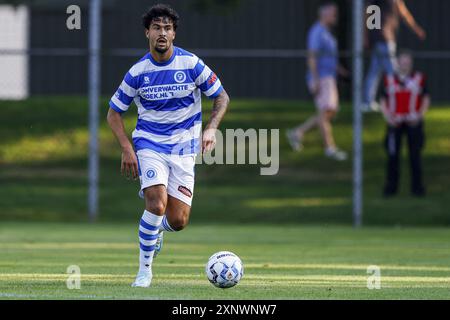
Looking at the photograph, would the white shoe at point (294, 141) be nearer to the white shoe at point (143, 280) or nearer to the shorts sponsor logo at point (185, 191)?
the shorts sponsor logo at point (185, 191)

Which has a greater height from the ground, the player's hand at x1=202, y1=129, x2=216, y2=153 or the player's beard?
the player's beard

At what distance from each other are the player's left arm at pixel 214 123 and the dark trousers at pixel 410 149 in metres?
10.2

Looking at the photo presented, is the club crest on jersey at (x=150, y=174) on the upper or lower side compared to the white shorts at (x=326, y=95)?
lower

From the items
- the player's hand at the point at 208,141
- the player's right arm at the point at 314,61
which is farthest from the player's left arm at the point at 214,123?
the player's right arm at the point at 314,61

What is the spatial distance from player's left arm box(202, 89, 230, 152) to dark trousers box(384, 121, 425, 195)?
10.2 metres

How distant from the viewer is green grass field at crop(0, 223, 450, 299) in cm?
1035

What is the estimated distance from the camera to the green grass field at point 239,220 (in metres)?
11.2

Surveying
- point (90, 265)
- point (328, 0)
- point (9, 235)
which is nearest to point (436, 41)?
point (328, 0)

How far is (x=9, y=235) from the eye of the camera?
1830cm

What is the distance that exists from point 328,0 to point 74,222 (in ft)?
32.0

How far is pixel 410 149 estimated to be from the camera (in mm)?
21500

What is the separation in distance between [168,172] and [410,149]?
35.0 ft

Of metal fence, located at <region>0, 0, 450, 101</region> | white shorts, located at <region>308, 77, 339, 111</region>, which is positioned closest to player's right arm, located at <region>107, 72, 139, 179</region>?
white shorts, located at <region>308, 77, 339, 111</region>

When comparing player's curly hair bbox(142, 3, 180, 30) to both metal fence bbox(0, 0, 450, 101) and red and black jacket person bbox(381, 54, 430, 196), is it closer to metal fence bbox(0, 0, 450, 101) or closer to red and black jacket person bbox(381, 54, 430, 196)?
red and black jacket person bbox(381, 54, 430, 196)
